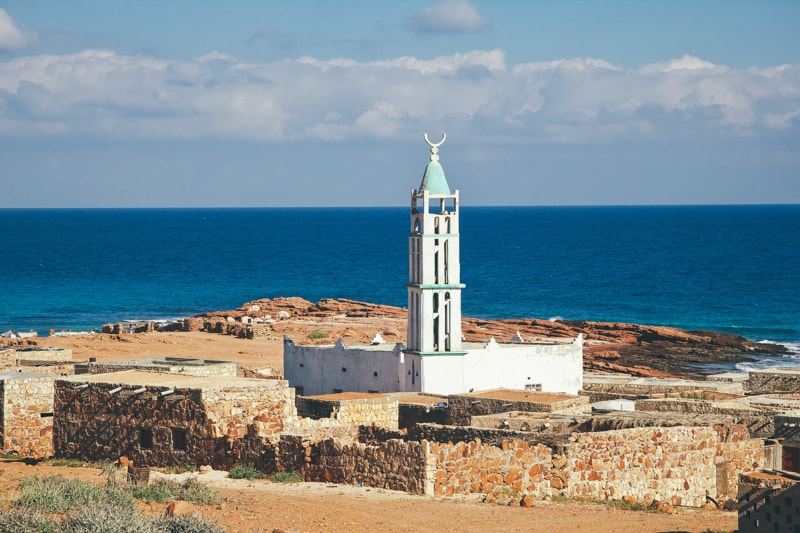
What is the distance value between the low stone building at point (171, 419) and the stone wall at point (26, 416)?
46.5 inches

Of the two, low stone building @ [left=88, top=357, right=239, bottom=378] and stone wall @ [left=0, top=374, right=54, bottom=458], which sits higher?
low stone building @ [left=88, top=357, right=239, bottom=378]

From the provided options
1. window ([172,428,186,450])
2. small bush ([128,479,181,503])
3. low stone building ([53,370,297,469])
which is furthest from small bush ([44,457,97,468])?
small bush ([128,479,181,503])

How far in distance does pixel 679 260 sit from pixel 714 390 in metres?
133

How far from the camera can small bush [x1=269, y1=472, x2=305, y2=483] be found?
2308cm

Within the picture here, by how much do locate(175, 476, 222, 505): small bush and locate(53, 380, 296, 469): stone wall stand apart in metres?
3.10

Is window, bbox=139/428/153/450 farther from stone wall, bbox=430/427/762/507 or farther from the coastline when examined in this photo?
the coastline

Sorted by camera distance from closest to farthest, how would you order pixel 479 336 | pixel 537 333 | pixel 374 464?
pixel 374 464 → pixel 479 336 → pixel 537 333

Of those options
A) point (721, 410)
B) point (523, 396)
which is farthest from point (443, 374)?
point (721, 410)

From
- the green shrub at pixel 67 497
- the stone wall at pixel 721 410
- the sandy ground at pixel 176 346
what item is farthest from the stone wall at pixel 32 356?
the green shrub at pixel 67 497

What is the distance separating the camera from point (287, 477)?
76.1ft

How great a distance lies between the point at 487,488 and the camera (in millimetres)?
21969

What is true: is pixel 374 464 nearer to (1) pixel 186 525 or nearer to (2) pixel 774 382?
(1) pixel 186 525

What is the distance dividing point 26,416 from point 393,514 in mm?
10897

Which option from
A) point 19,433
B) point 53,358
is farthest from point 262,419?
point 53,358
